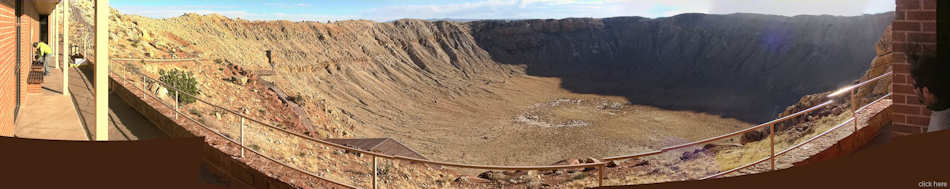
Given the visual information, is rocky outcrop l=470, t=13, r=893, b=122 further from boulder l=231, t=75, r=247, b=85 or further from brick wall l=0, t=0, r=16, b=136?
brick wall l=0, t=0, r=16, b=136

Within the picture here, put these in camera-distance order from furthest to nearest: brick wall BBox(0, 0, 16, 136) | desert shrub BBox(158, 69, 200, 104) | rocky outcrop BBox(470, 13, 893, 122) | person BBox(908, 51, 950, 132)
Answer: rocky outcrop BBox(470, 13, 893, 122)
desert shrub BBox(158, 69, 200, 104)
brick wall BBox(0, 0, 16, 136)
person BBox(908, 51, 950, 132)

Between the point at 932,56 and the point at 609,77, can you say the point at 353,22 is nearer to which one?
the point at 609,77

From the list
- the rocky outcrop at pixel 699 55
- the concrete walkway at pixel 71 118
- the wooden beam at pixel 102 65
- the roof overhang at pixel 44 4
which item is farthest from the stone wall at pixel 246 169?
the rocky outcrop at pixel 699 55

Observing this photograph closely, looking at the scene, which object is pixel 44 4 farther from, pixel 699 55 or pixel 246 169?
pixel 699 55

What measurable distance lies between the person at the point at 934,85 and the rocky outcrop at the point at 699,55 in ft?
124

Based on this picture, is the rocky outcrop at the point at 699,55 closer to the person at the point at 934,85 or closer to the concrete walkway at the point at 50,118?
the person at the point at 934,85

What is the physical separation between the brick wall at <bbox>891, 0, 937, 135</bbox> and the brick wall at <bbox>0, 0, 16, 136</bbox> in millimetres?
9469

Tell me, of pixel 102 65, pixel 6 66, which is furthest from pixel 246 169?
pixel 6 66

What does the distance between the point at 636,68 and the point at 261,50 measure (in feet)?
136

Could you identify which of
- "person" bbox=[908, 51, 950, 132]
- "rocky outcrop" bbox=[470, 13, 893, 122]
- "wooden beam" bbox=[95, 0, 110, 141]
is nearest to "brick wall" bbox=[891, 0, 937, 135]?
"person" bbox=[908, 51, 950, 132]

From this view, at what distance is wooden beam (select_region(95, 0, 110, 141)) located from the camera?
220 inches

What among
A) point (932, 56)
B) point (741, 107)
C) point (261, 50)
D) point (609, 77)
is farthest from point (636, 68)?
point (932, 56)

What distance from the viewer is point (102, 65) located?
231 inches

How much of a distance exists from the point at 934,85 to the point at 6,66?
10.2 m
